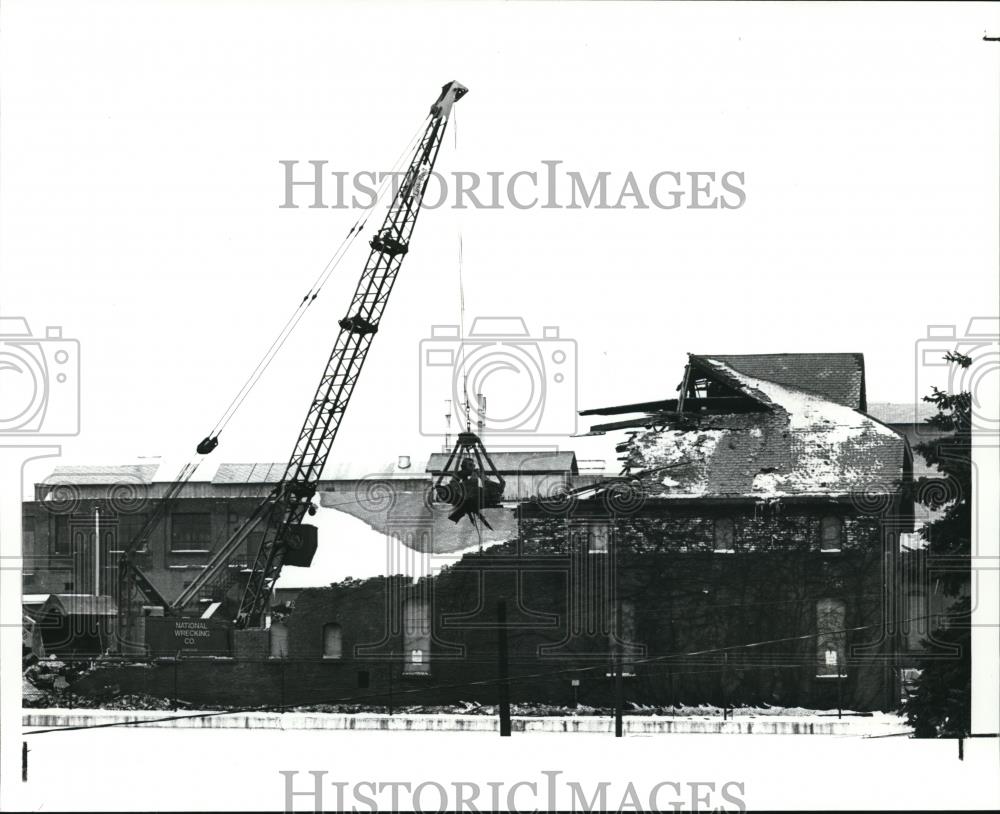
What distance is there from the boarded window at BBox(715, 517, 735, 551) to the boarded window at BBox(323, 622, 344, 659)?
8188 mm

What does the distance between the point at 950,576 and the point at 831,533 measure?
306cm

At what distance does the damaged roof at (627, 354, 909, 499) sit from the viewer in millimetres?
28375

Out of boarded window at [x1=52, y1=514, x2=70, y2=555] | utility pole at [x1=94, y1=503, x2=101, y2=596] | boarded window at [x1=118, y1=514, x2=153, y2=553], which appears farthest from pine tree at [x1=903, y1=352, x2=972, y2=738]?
boarded window at [x1=52, y1=514, x2=70, y2=555]

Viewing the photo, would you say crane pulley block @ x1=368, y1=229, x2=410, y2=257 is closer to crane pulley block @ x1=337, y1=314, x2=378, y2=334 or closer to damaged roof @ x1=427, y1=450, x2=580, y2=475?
crane pulley block @ x1=337, y1=314, x2=378, y2=334

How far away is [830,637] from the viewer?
93.3ft

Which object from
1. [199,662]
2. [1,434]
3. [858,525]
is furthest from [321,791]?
[858,525]

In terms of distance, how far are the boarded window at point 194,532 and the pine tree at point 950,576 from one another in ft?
51.7

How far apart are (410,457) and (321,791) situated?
35.9 feet

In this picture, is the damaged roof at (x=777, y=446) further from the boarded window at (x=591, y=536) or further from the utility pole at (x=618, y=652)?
the utility pole at (x=618, y=652)

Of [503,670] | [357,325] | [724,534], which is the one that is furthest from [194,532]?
[724,534]

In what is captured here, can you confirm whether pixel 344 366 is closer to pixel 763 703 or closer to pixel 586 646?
pixel 586 646

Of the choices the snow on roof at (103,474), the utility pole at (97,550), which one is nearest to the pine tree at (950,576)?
the snow on roof at (103,474)

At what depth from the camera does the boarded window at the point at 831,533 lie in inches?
1118

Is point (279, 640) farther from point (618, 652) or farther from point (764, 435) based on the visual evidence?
point (764, 435)
